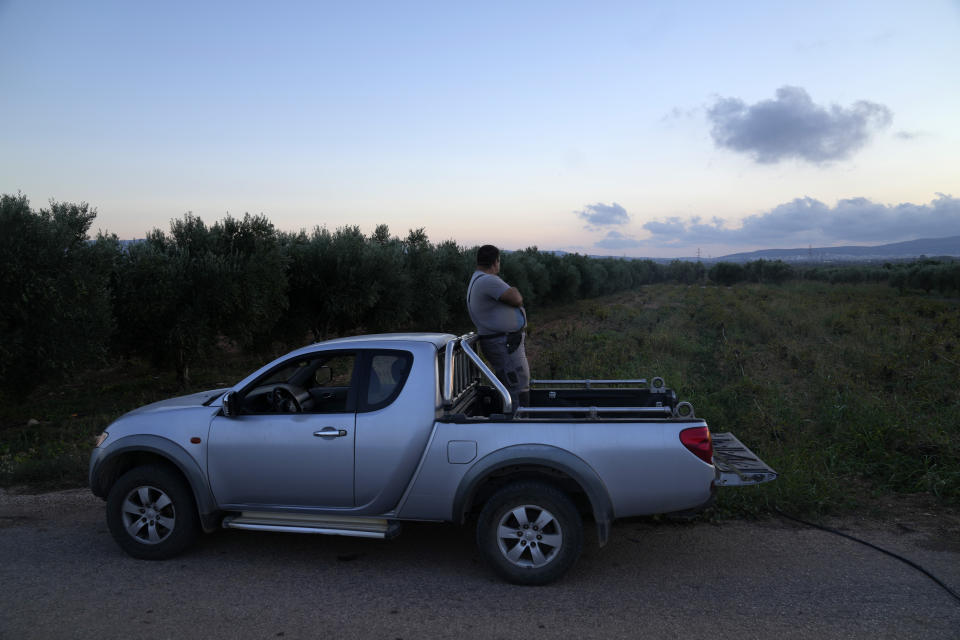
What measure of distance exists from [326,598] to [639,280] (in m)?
78.9

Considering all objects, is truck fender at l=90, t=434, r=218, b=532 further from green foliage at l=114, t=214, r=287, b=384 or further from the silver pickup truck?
Result: green foliage at l=114, t=214, r=287, b=384

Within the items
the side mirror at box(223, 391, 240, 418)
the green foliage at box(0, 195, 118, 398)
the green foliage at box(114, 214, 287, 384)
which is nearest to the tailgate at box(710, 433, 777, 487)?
the side mirror at box(223, 391, 240, 418)

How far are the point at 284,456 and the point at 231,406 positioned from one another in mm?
534

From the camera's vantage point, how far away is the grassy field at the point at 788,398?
19.6ft

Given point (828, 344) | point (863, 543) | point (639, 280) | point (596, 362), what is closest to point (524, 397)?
point (863, 543)

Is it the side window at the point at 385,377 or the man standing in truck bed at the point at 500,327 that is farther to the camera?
the man standing in truck bed at the point at 500,327

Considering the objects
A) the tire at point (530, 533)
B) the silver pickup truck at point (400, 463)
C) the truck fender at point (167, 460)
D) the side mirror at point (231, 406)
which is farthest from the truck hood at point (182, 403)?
the tire at point (530, 533)

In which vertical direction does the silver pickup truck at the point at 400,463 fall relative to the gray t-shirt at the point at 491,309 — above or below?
below

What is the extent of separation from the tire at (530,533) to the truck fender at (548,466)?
14 centimetres

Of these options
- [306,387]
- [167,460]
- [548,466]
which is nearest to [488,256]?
[306,387]

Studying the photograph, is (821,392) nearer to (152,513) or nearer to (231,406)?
(231,406)

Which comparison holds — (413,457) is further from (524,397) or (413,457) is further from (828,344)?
(828,344)

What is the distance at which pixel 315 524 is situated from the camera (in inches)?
173

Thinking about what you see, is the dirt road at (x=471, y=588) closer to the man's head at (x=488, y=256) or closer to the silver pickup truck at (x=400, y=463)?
the silver pickup truck at (x=400, y=463)
